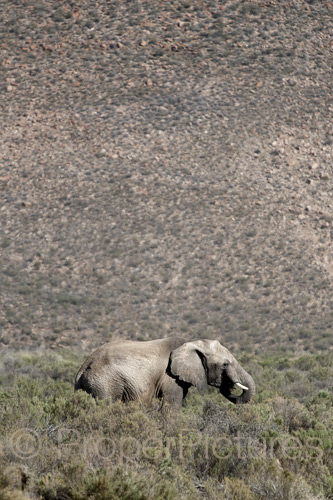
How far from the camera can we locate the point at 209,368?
11406 mm

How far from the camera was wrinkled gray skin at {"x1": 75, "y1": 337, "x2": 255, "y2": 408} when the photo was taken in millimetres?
10828

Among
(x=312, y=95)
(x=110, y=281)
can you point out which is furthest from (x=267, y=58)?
(x=110, y=281)

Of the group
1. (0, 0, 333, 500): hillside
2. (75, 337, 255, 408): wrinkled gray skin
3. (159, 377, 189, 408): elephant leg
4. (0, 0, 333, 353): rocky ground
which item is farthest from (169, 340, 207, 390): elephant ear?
(0, 0, 333, 353): rocky ground

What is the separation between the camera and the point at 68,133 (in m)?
37.7

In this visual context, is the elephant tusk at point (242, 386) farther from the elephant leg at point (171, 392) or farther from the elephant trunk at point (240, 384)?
the elephant leg at point (171, 392)

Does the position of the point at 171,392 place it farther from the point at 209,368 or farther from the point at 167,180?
the point at 167,180

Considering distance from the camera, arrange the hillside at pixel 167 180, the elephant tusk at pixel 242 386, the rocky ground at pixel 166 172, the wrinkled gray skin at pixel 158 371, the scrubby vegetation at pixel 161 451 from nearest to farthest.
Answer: the scrubby vegetation at pixel 161 451 < the wrinkled gray skin at pixel 158 371 < the elephant tusk at pixel 242 386 < the hillside at pixel 167 180 < the rocky ground at pixel 166 172

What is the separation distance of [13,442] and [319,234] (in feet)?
90.8

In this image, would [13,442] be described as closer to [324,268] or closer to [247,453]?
[247,453]

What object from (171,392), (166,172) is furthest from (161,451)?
(166,172)

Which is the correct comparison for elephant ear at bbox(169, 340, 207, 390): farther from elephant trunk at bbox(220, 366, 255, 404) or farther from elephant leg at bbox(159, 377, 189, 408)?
elephant trunk at bbox(220, 366, 255, 404)

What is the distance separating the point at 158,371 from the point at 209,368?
0.79 metres

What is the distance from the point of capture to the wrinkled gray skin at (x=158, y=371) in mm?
10828

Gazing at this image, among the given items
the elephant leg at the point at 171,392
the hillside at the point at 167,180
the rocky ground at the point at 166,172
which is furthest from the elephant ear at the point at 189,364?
the rocky ground at the point at 166,172
